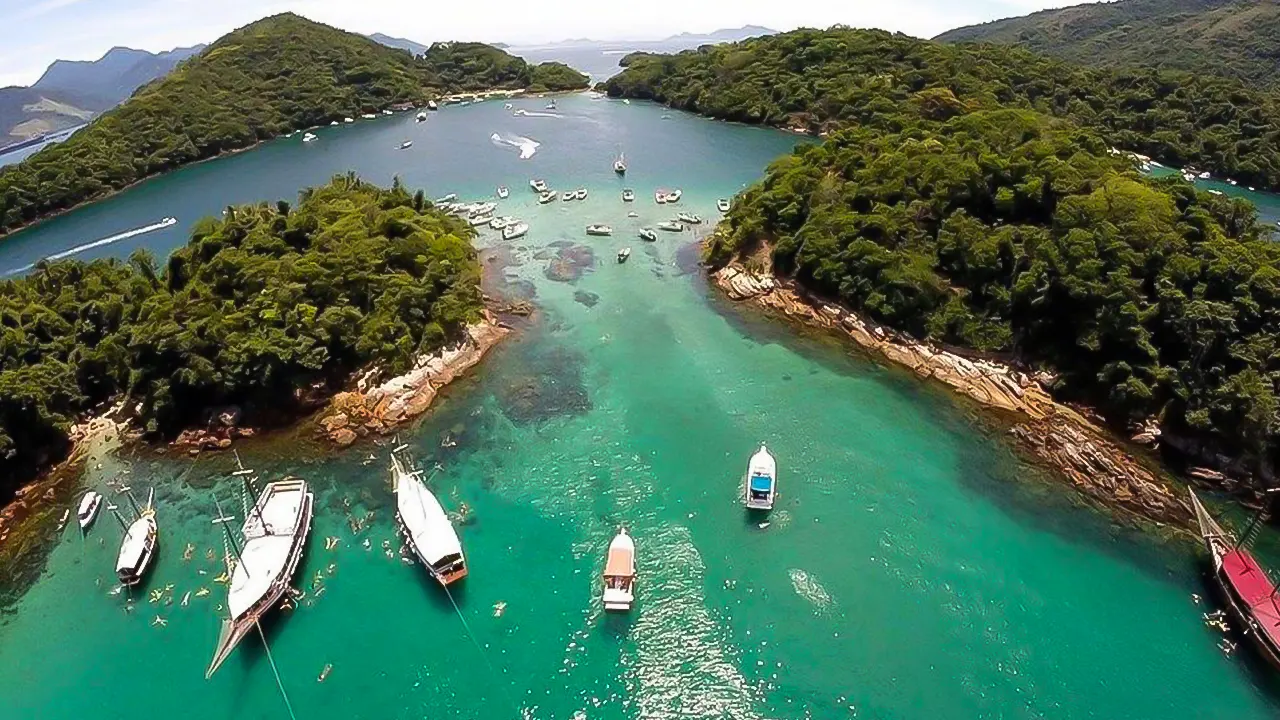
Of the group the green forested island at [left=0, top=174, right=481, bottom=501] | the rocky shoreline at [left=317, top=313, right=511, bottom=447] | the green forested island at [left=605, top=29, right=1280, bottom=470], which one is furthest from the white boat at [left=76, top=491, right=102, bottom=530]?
the green forested island at [left=605, top=29, right=1280, bottom=470]

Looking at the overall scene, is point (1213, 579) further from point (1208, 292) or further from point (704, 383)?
point (704, 383)

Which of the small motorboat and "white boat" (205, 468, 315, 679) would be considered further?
the small motorboat

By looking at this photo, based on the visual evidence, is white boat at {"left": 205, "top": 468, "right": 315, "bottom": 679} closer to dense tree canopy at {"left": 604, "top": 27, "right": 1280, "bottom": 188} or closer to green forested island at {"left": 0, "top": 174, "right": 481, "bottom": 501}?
green forested island at {"left": 0, "top": 174, "right": 481, "bottom": 501}

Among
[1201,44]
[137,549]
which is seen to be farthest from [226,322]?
[1201,44]

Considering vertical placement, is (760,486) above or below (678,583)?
above

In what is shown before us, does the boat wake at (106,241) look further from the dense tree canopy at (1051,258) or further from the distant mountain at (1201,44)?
the distant mountain at (1201,44)

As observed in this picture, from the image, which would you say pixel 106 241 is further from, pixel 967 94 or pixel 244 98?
pixel 967 94
